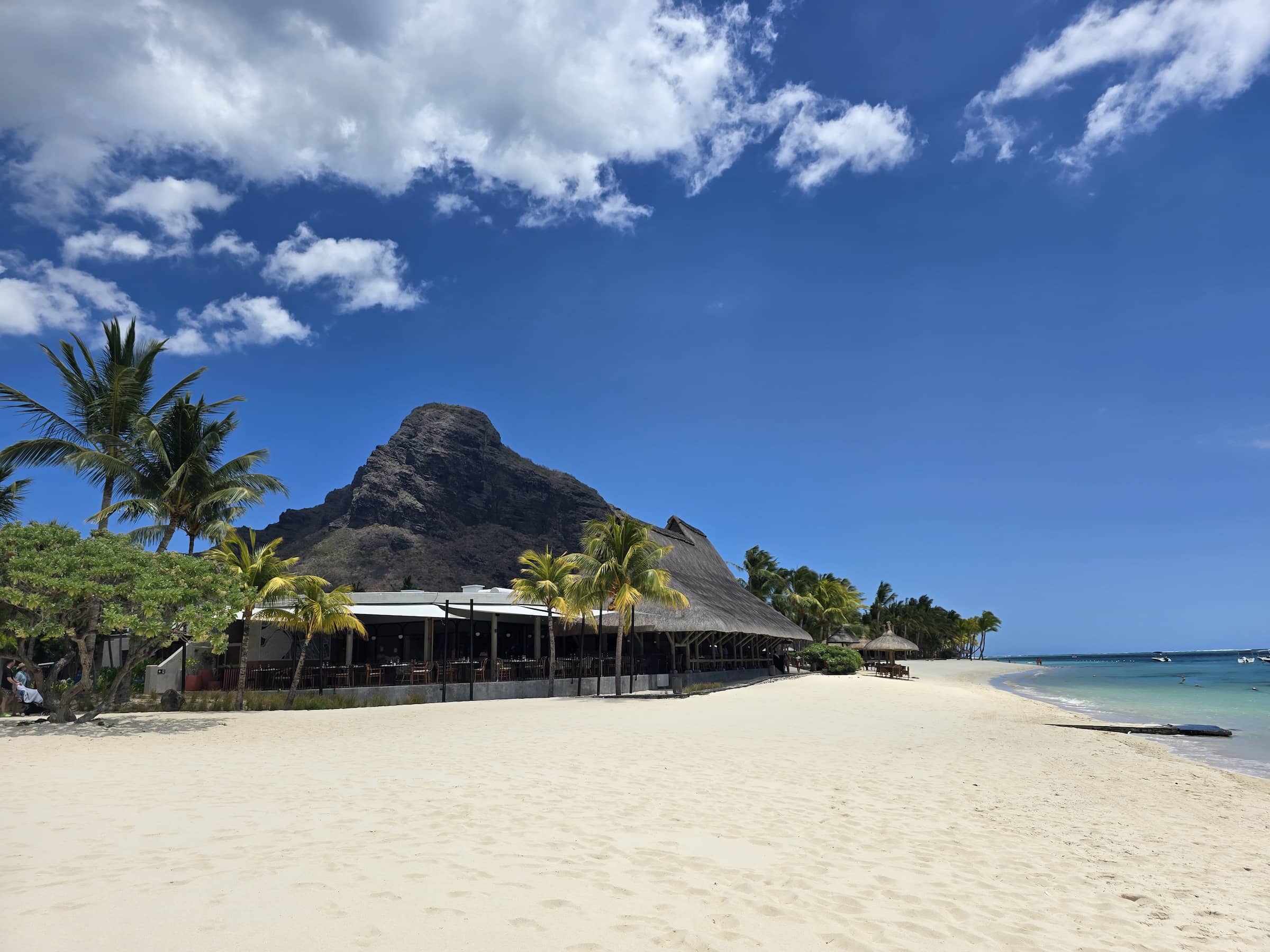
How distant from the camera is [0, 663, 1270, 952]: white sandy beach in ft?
13.2

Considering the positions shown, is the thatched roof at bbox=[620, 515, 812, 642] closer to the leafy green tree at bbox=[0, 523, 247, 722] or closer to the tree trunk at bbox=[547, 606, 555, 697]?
the tree trunk at bbox=[547, 606, 555, 697]

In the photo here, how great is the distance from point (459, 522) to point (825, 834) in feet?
361

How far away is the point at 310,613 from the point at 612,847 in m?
14.1

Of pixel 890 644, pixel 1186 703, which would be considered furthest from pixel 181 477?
pixel 890 644

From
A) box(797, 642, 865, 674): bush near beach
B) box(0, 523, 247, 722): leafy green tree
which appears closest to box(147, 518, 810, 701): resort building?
box(0, 523, 247, 722): leafy green tree

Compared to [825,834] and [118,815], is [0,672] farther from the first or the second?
[825,834]

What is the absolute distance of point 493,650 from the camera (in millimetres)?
24141

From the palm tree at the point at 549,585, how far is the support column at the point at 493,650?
51.0 inches

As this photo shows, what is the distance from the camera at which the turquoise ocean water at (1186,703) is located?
1534cm

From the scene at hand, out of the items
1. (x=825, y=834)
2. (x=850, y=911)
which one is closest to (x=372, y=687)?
(x=825, y=834)

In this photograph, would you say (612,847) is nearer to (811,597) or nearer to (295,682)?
(295,682)

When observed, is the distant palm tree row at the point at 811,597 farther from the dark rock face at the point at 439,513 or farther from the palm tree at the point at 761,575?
the dark rock face at the point at 439,513

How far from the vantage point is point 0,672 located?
18312 millimetres

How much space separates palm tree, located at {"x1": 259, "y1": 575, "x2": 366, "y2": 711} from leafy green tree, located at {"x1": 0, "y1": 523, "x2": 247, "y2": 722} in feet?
9.03
